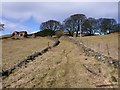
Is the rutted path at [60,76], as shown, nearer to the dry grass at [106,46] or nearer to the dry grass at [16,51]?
the dry grass at [16,51]

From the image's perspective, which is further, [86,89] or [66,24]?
[66,24]

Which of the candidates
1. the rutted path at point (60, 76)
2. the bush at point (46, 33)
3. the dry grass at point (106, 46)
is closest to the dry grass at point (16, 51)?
the rutted path at point (60, 76)

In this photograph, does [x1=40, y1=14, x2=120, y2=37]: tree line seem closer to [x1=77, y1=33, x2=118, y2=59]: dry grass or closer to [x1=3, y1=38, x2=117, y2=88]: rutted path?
[x1=77, y1=33, x2=118, y2=59]: dry grass

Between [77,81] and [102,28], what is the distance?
265ft

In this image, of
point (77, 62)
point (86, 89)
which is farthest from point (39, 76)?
point (77, 62)

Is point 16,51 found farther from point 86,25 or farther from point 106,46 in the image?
point 86,25

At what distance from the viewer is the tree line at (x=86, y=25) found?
9688cm

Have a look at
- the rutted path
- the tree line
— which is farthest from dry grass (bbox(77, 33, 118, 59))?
the tree line

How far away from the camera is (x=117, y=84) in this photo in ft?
57.2

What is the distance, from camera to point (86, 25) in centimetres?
9869

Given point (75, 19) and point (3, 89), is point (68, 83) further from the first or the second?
point (75, 19)

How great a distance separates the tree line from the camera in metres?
96.9

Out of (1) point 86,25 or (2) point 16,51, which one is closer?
(2) point 16,51

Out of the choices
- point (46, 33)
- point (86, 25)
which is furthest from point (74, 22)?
point (46, 33)
